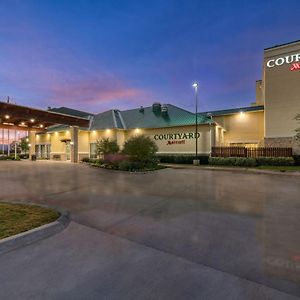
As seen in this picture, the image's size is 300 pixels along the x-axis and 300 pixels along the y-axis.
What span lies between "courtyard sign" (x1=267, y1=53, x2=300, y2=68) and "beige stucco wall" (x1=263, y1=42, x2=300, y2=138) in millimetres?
260

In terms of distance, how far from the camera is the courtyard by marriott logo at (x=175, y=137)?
2798cm

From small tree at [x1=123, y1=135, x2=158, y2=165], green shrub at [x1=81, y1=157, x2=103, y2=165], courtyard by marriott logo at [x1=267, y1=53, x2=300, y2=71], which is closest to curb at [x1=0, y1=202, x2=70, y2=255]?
small tree at [x1=123, y1=135, x2=158, y2=165]

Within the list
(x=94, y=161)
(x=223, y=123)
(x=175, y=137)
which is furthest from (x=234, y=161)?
(x=94, y=161)

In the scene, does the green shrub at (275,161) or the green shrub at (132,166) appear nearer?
the green shrub at (132,166)

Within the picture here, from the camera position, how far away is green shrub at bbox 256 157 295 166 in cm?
2183

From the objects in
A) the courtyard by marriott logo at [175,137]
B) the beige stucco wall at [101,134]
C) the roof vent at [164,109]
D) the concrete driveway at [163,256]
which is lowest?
the concrete driveway at [163,256]

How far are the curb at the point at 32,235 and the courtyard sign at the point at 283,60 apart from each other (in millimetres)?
30028

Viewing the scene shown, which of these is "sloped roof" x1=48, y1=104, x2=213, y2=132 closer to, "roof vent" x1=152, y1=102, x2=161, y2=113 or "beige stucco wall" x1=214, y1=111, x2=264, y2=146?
"roof vent" x1=152, y1=102, x2=161, y2=113

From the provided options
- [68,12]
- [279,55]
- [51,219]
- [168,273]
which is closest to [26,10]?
[68,12]

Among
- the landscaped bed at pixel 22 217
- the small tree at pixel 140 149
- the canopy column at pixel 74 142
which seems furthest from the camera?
the canopy column at pixel 74 142

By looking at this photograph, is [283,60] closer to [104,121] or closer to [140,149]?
[140,149]

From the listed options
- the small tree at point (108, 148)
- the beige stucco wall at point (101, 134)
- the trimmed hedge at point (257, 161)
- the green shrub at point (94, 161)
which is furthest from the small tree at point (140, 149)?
the beige stucco wall at point (101, 134)

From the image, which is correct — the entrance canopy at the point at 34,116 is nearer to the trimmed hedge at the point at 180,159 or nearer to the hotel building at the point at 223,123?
the hotel building at the point at 223,123

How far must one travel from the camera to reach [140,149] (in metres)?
21.1
